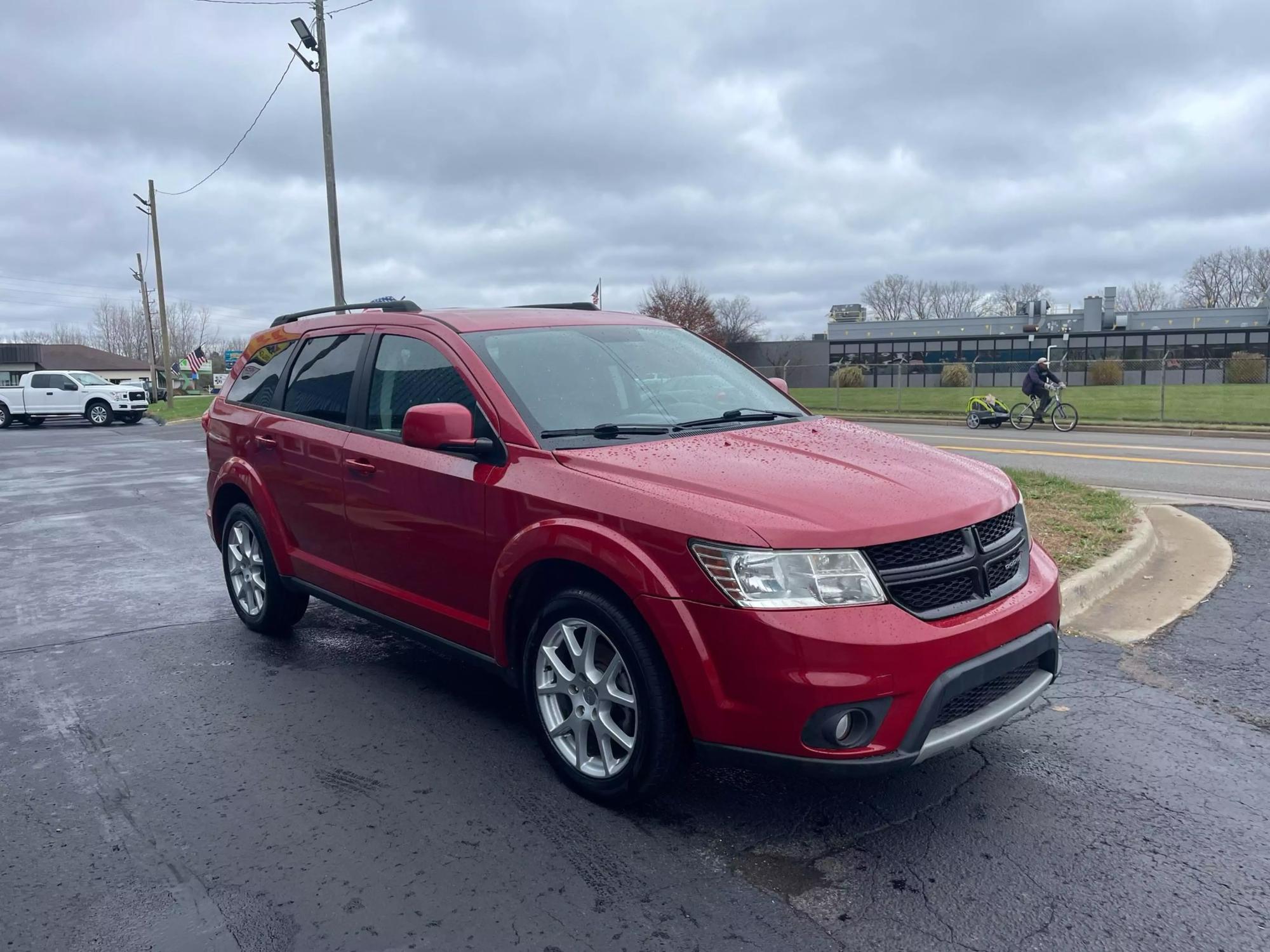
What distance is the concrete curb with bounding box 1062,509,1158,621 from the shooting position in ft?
19.3

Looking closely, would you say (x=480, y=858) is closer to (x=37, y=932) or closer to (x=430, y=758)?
(x=430, y=758)

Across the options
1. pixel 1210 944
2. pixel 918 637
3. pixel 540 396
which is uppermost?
pixel 540 396

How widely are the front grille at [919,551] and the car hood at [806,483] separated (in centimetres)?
3

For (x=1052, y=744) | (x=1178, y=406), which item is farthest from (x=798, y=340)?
(x=1052, y=744)

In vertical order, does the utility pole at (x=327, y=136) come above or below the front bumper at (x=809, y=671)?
above

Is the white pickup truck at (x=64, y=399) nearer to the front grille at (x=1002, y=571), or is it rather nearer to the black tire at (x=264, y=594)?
the black tire at (x=264, y=594)

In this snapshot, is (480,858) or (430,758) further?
(430,758)

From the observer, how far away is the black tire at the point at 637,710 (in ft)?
10.7

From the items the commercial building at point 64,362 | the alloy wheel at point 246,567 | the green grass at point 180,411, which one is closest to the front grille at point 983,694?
→ the alloy wheel at point 246,567

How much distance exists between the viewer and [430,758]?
400 centimetres

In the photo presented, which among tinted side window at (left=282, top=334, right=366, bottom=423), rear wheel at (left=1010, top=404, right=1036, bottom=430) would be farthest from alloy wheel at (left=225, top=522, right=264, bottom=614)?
rear wheel at (left=1010, top=404, right=1036, bottom=430)

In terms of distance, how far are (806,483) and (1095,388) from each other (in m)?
39.5

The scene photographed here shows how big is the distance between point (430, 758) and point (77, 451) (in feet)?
66.6

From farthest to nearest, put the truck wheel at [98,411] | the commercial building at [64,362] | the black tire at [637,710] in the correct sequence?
the commercial building at [64,362] → the truck wheel at [98,411] → the black tire at [637,710]
